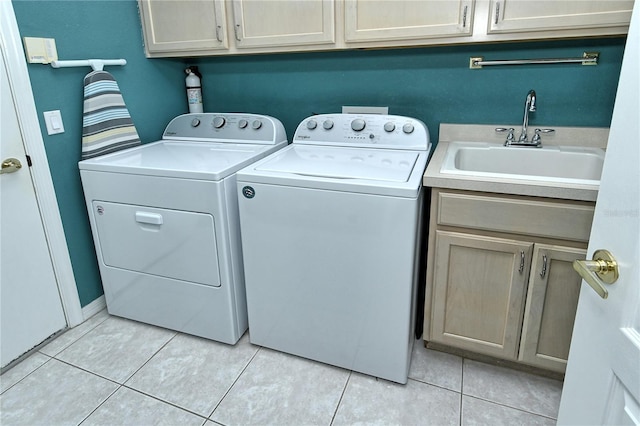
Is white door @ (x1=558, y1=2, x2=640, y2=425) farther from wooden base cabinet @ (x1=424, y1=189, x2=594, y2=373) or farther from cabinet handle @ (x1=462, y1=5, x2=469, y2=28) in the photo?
cabinet handle @ (x1=462, y1=5, x2=469, y2=28)

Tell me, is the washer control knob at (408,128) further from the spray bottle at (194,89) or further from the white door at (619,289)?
the spray bottle at (194,89)

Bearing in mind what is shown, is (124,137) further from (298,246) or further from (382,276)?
(382,276)

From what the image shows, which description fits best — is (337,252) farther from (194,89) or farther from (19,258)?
(194,89)

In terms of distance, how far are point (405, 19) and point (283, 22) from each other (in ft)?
1.90

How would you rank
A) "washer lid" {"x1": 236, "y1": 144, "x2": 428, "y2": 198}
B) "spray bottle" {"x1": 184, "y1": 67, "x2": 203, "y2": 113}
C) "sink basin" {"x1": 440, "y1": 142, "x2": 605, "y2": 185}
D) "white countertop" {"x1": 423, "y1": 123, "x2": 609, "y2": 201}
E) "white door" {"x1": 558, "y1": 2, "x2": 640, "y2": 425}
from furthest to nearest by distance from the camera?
"spray bottle" {"x1": 184, "y1": 67, "x2": 203, "y2": 113} → "sink basin" {"x1": 440, "y1": 142, "x2": 605, "y2": 185} → "washer lid" {"x1": 236, "y1": 144, "x2": 428, "y2": 198} → "white countertop" {"x1": 423, "y1": 123, "x2": 609, "y2": 201} → "white door" {"x1": 558, "y1": 2, "x2": 640, "y2": 425}

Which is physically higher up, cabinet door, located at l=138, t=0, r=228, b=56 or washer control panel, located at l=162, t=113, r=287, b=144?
cabinet door, located at l=138, t=0, r=228, b=56

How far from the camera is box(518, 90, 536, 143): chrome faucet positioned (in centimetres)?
180

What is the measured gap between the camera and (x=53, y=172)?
1.87 metres

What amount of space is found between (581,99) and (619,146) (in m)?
1.30

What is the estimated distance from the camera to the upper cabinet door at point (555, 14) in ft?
4.78

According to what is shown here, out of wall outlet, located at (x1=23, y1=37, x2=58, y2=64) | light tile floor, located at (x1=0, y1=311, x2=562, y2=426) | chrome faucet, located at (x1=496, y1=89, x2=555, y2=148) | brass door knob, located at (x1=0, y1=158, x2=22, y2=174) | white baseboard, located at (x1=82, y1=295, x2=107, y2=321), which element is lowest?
light tile floor, located at (x1=0, y1=311, x2=562, y2=426)

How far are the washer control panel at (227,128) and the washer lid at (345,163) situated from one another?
0.21 metres

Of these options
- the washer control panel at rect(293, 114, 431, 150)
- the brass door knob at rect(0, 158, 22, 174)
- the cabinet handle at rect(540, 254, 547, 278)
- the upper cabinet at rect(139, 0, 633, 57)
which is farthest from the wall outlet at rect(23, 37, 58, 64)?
the cabinet handle at rect(540, 254, 547, 278)

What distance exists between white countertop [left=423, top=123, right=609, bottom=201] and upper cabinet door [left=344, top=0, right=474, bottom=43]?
52 centimetres
